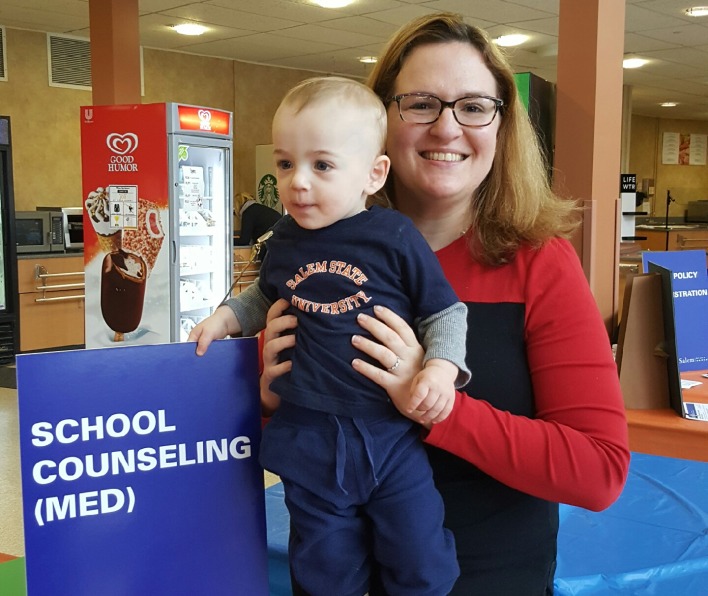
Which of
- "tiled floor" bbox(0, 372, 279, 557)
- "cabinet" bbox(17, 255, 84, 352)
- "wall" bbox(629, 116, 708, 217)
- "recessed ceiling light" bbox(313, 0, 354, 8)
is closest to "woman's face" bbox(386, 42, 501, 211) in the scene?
"tiled floor" bbox(0, 372, 279, 557)

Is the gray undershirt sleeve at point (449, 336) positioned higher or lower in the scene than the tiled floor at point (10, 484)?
higher

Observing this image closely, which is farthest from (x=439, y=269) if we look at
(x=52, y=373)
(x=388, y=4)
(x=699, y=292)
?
(x=388, y=4)

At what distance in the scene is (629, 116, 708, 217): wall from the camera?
643 inches

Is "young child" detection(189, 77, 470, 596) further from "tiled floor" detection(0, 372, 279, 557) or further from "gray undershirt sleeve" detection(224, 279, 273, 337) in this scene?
"tiled floor" detection(0, 372, 279, 557)

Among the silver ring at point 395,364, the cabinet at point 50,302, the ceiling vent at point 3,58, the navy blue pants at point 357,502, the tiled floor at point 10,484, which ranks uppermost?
the ceiling vent at point 3,58

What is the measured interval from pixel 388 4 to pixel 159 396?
643cm

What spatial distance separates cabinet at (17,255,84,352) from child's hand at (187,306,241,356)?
591 cm

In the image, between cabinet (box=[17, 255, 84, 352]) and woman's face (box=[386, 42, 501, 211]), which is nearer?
woman's face (box=[386, 42, 501, 211])

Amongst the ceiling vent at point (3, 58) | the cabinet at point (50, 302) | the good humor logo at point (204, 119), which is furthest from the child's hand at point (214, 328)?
the ceiling vent at point (3, 58)

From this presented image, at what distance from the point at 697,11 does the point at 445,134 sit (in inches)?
282

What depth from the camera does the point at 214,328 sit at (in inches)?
48.8

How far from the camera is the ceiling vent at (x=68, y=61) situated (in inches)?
322

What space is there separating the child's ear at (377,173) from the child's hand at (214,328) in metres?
0.32

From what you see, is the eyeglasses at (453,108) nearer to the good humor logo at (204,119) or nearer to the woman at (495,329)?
the woman at (495,329)
